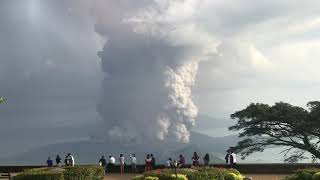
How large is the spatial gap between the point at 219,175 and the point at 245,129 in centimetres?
3260

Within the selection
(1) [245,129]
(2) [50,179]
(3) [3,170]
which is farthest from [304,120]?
(2) [50,179]

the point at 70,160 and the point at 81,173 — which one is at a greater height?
the point at 70,160

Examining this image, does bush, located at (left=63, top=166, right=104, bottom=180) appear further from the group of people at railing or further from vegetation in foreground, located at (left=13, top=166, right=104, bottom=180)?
the group of people at railing

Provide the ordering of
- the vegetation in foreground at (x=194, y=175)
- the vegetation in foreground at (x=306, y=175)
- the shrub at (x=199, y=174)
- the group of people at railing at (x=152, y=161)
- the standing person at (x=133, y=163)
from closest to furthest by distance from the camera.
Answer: the vegetation in foreground at (x=306, y=175), the vegetation in foreground at (x=194, y=175), the shrub at (x=199, y=174), the group of people at railing at (x=152, y=161), the standing person at (x=133, y=163)

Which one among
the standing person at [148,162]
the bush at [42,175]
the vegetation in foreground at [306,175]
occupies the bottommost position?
the vegetation in foreground at [306,175]

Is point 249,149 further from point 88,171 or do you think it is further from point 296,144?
point 88,171

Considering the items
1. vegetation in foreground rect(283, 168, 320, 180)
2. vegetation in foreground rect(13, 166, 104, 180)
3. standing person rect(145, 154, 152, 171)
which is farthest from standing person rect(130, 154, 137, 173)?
vegetation in foreground rect(283, 168, 320, 180)

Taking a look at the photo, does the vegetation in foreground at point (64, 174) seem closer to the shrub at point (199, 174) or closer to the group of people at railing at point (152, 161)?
the shrub at point (199, 174)

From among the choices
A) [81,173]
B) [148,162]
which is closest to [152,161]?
[148,162]

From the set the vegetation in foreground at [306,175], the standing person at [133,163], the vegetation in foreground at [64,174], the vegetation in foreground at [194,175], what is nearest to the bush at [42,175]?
the vegetation in foreground at [64,174]

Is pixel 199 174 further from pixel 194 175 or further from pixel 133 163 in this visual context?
pixel 133 163

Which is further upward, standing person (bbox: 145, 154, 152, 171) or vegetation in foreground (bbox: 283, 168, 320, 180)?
standing person (bbox: 145, 154, 152, 171)

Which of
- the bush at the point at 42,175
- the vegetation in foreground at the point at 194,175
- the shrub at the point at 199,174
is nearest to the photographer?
the vegetation in foreground at the point at 194,175

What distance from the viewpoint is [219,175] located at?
3111 cm
